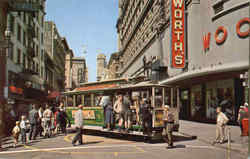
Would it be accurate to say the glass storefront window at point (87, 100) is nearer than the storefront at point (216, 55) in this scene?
No

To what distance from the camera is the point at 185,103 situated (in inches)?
1254

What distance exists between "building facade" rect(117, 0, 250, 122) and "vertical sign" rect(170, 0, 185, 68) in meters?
0.09

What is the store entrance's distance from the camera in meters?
30.9

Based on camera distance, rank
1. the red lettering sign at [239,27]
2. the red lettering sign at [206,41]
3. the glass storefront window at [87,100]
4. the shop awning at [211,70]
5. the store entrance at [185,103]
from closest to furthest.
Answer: the red lettering sign at [239,27] → the shop awning at [211,70] → the glass storefront window at [87,100] → the red lettering sign at [206,41] → the store entrance at [185,103]

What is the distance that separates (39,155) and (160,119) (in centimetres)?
604

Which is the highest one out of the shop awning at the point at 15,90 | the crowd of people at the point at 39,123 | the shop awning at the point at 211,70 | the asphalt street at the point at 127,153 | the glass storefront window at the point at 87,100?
the shop awning at the point at 211,70

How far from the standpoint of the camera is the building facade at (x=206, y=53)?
56.4 ft

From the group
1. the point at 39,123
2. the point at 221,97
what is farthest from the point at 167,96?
the point at 221,97

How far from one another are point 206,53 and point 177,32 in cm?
445

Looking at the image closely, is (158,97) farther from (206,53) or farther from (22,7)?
(22,7)

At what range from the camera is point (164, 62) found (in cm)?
2889

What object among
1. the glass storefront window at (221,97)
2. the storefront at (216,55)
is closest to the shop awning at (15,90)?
the storefront at (216,55)

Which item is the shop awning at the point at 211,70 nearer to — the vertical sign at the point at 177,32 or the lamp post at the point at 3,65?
the vertical sign at the point at 177,32

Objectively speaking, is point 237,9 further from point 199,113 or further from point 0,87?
point 0,87
